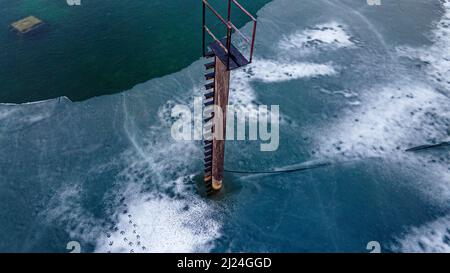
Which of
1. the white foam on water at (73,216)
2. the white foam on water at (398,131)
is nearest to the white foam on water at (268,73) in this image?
the white foam on water at (398,131)

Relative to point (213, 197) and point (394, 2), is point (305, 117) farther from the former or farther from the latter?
point (394, 2)

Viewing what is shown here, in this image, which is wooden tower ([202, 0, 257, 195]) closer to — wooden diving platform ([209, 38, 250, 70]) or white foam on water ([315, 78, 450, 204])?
wooden diving platform ([209, 38, 250, 70])

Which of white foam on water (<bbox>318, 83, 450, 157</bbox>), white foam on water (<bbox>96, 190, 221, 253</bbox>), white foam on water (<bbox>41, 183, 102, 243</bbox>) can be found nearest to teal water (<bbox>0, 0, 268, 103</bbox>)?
white foam on water (<bbox>41, 183, 102, 243</bbox>)

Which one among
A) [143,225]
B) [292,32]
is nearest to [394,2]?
[292,32]
